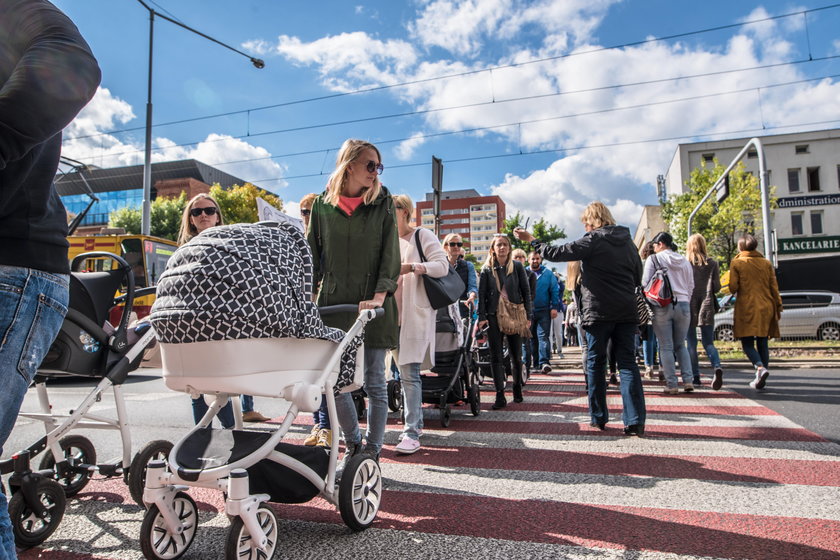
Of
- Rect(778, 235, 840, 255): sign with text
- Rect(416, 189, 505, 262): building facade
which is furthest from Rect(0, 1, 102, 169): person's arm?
Rect(416, 189, 505, 262): building facade

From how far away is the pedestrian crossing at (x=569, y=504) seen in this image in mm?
2623

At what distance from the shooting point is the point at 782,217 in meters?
50.6

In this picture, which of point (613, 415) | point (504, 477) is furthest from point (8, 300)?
point (613, 415)

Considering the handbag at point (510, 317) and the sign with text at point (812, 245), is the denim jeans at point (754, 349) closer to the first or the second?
the handbag at point (510, 317)

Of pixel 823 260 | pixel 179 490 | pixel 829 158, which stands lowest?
pixel 179 490

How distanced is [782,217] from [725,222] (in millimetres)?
19686

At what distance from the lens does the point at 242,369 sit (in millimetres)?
2328

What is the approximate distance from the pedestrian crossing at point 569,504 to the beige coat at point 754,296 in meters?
2.78

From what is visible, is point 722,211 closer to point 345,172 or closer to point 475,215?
point 345,172

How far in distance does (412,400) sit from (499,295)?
2.49m

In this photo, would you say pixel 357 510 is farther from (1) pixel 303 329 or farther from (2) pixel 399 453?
(2) pixel 399 453

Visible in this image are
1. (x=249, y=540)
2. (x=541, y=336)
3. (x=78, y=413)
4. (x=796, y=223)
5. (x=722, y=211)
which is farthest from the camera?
(x=796, y=223)

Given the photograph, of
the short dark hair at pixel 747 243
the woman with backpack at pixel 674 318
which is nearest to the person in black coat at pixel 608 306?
the woman with backpack at pixel 674 318

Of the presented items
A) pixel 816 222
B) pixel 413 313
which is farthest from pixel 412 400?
pixel 816 222
